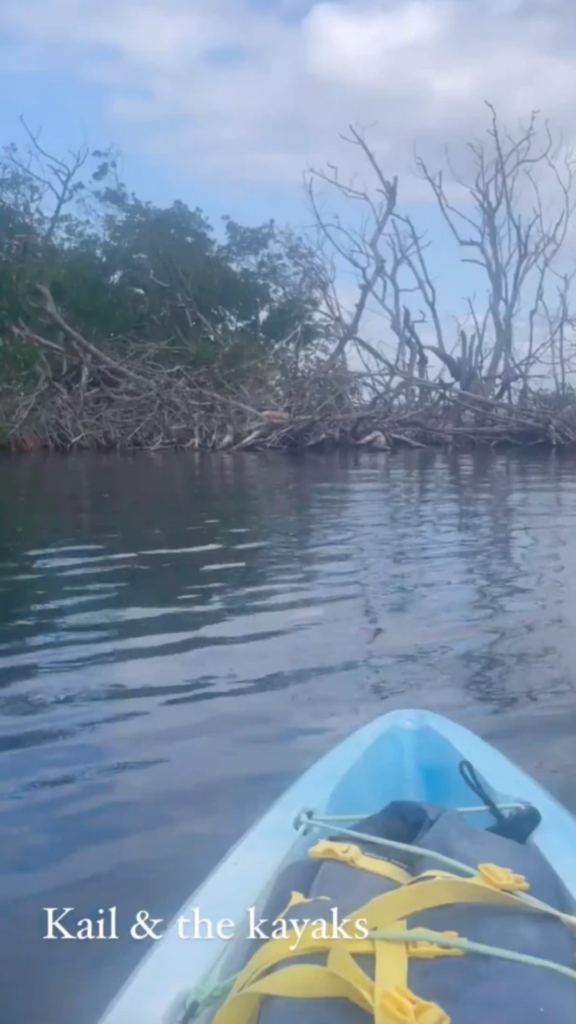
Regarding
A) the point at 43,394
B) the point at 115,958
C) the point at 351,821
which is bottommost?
the point at 115,958

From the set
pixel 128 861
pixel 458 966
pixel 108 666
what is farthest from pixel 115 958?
pixel 108 666

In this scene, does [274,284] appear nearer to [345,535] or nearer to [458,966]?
[345,535]

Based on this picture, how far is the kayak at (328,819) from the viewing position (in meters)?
2.33

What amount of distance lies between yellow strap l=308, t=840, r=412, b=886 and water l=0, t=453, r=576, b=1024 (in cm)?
88

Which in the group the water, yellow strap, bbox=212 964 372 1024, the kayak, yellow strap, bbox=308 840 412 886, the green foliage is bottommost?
the water

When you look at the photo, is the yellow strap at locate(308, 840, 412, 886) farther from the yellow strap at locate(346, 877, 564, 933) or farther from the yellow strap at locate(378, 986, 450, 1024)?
the yellow strap at locate(378, 986, 450, 1024)

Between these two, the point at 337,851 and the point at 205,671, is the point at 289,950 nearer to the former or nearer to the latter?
the point at 337,851

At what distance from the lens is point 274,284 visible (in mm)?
33000

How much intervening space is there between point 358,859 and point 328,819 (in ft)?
1.59

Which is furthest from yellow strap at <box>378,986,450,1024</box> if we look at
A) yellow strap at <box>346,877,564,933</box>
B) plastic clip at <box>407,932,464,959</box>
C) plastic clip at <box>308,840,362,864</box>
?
plastic clip at <box>308,840,362,864</box>

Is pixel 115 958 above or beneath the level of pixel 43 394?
beneath

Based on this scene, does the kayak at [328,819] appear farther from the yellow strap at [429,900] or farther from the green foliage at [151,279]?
the green foliage at [151,279]

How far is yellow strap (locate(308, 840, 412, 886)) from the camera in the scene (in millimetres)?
2537

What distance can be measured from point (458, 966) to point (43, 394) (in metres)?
27.7
